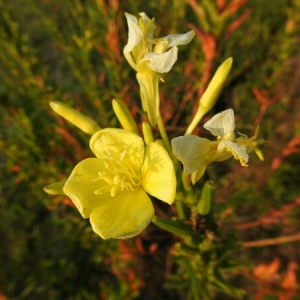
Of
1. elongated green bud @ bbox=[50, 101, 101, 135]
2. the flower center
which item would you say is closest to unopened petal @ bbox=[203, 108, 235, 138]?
the flower center

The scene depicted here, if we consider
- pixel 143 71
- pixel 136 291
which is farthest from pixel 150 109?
pixel 136 291

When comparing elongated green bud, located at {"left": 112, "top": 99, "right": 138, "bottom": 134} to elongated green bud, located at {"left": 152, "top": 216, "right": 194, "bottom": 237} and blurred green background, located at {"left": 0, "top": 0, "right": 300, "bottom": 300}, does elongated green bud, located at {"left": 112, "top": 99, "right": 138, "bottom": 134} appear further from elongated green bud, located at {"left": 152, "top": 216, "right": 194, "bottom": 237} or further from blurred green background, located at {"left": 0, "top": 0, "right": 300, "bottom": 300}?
blurred green background, located at {"left": 0, "top": 0, "right": 300, "bottom": 300}

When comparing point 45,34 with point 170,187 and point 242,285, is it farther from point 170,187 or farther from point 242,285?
point 170,187

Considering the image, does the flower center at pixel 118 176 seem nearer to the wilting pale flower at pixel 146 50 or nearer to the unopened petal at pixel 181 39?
the wilting pale flower at pixel 146 50

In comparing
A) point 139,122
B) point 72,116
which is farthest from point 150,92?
point 139,122

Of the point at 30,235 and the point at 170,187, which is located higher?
the point at 170,187

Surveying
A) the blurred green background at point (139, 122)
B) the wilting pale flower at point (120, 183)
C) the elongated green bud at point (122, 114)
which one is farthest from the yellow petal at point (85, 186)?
the blurred green background at point (139, 122)
